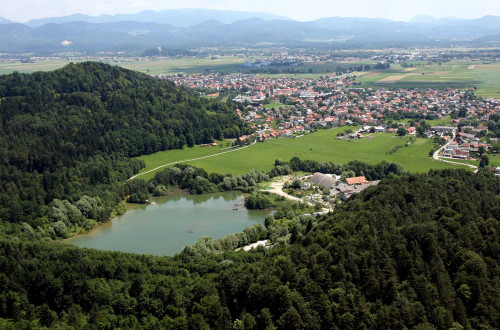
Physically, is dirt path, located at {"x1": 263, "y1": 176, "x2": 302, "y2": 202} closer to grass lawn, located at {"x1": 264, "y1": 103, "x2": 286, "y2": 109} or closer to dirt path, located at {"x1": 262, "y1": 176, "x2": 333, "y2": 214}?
dirt path, located at {"x1": 262, "y1": 176, "x2": 333, "y2": 214}

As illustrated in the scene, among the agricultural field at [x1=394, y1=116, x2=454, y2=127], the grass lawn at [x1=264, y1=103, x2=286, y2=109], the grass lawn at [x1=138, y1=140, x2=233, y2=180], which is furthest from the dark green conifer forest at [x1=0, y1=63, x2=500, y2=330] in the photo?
the grass lawn at [x1=264, y1=103, x2=286, y2=109]

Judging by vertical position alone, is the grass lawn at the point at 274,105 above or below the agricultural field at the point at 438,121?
above

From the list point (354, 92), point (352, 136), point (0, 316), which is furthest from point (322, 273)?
point (354, 92)

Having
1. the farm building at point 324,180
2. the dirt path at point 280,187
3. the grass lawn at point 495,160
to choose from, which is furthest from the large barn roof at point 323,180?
the grass lawn at point 495,160

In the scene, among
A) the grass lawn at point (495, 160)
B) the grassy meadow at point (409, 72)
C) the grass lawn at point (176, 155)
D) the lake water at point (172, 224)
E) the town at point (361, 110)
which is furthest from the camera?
the grassy meadow at point (409, 72)

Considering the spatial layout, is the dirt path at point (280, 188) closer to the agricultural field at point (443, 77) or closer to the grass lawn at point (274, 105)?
the grass lawn at point (274, 105)

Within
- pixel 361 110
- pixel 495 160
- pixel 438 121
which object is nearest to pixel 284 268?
pixel 495 160
